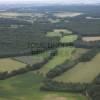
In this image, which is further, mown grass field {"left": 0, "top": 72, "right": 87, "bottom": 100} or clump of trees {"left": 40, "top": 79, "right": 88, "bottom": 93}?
clump of trees {"left": 40, "top": 79, "right": 88, "bottom": 93}

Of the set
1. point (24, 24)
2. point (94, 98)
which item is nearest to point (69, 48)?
point (94, 98)

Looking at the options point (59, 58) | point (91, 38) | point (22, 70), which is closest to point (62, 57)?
point (59, 58)

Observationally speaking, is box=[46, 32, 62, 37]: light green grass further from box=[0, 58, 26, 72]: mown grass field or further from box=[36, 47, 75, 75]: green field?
box=[0, 58, 26, 72]: mown grass field

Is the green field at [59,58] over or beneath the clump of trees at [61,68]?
beneath

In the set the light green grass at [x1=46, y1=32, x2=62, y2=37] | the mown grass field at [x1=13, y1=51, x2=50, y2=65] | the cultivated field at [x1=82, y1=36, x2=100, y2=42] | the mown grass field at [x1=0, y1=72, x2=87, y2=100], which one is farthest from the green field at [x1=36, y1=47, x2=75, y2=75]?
the light green grass at [x1=46, y1=32, x2=62, y2=37]

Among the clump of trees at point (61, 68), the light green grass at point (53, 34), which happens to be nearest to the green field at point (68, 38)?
the light green grass at point (53, 34)

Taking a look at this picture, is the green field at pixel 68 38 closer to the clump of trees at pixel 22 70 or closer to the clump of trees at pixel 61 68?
the clump of trees at pixel 22 70
